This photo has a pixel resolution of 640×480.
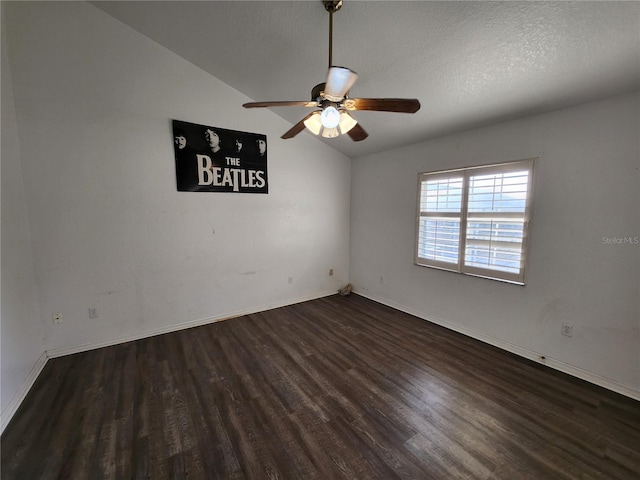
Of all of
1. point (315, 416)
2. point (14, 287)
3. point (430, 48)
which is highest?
point (430, 48)

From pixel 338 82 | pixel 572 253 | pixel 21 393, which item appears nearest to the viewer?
pixel 338 82

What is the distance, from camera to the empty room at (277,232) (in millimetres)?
1564

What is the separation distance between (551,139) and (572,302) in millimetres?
1469

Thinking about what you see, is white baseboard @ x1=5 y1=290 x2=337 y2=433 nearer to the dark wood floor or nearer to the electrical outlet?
the dark wood floor

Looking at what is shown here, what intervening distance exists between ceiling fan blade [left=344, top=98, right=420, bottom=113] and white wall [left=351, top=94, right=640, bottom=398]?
5.39 ft

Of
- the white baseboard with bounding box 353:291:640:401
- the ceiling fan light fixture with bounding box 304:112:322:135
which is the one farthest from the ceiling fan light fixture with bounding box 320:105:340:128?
the white baseboard with bounding box 353:291:640:401

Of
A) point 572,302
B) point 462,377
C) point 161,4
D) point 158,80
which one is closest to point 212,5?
point 161,4

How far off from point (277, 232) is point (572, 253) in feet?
10.6

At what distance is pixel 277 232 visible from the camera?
12.2 ft

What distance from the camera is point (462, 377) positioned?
2203 millimetres

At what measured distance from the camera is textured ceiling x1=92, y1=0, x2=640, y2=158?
1535 mm

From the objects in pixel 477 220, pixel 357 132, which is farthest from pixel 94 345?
pixel 477 220

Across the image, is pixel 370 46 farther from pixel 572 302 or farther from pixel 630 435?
pixel 630 435

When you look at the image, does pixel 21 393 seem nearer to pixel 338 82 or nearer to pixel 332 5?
pixel 338 82
